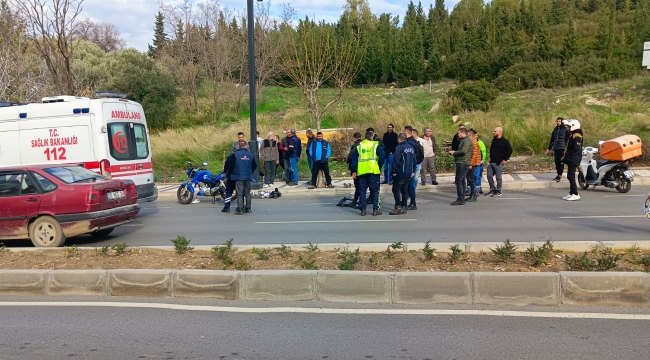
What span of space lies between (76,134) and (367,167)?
250 inches

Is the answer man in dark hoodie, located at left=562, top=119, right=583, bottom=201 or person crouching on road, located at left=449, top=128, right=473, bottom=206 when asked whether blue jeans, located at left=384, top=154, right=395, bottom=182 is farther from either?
man in dark hoodie, located at left=562, top=119, right=583, bottom=201

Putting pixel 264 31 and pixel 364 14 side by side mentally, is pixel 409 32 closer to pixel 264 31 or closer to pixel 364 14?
pixel 364 14

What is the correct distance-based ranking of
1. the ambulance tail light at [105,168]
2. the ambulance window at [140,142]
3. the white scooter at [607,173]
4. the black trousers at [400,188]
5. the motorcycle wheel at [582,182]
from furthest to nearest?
the motorcycle wheel at [582,182], the white scooter at [607,173], the ambulance window at [140,142], the ambulance tail light at [105,168], the black trousers at [400,188]

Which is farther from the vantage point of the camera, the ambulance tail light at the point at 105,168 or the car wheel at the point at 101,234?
the ambulance tail light at the point at 105,168

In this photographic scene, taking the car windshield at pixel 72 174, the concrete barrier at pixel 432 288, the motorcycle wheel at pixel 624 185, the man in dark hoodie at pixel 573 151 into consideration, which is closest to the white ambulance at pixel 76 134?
the car windshield at pixel 72 174

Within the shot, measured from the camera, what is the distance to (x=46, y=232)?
32.9 feet

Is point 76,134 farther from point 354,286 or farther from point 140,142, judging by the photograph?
point 354,286

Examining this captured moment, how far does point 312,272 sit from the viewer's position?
21.1 ft

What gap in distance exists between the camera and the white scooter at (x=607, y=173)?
14492 mm

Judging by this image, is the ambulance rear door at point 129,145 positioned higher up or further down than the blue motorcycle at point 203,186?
higher up

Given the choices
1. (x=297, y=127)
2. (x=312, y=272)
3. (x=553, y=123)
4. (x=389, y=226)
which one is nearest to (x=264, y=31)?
(x=297, y=127)

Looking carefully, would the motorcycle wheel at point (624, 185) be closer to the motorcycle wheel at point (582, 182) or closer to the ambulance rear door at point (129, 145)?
the motorcycle wheel at point (582, 182)

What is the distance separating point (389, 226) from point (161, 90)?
26.8 meters

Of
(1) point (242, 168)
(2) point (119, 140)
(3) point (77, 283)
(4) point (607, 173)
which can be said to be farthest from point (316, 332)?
(4) point (607, 173)
